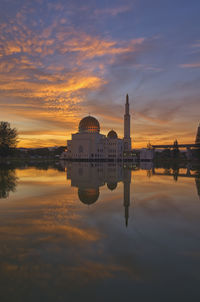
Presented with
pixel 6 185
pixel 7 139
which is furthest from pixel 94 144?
pixel 6 185

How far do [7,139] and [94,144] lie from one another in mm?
40844

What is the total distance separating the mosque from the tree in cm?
3563

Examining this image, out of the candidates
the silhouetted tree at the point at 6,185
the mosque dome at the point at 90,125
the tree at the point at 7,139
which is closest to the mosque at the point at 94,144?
the mosque dome at the point at 90,125

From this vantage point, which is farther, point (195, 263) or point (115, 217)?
point (115, 217)

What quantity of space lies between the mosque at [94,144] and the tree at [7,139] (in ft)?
117

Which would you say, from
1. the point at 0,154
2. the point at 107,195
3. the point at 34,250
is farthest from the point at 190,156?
the point at 34,250

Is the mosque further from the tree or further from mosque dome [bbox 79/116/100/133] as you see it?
the tree

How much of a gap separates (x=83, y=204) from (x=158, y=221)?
382cm

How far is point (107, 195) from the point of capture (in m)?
12.9

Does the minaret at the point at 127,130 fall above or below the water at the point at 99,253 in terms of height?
above

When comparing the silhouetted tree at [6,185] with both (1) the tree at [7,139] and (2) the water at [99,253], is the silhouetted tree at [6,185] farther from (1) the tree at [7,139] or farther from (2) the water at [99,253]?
(1) the tree at [7,139]

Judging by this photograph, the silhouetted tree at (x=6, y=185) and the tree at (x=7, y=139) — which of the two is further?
the tree at (x=7, y=139)

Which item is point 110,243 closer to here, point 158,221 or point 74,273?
point 74,273

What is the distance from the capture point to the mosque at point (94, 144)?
9825 cm
